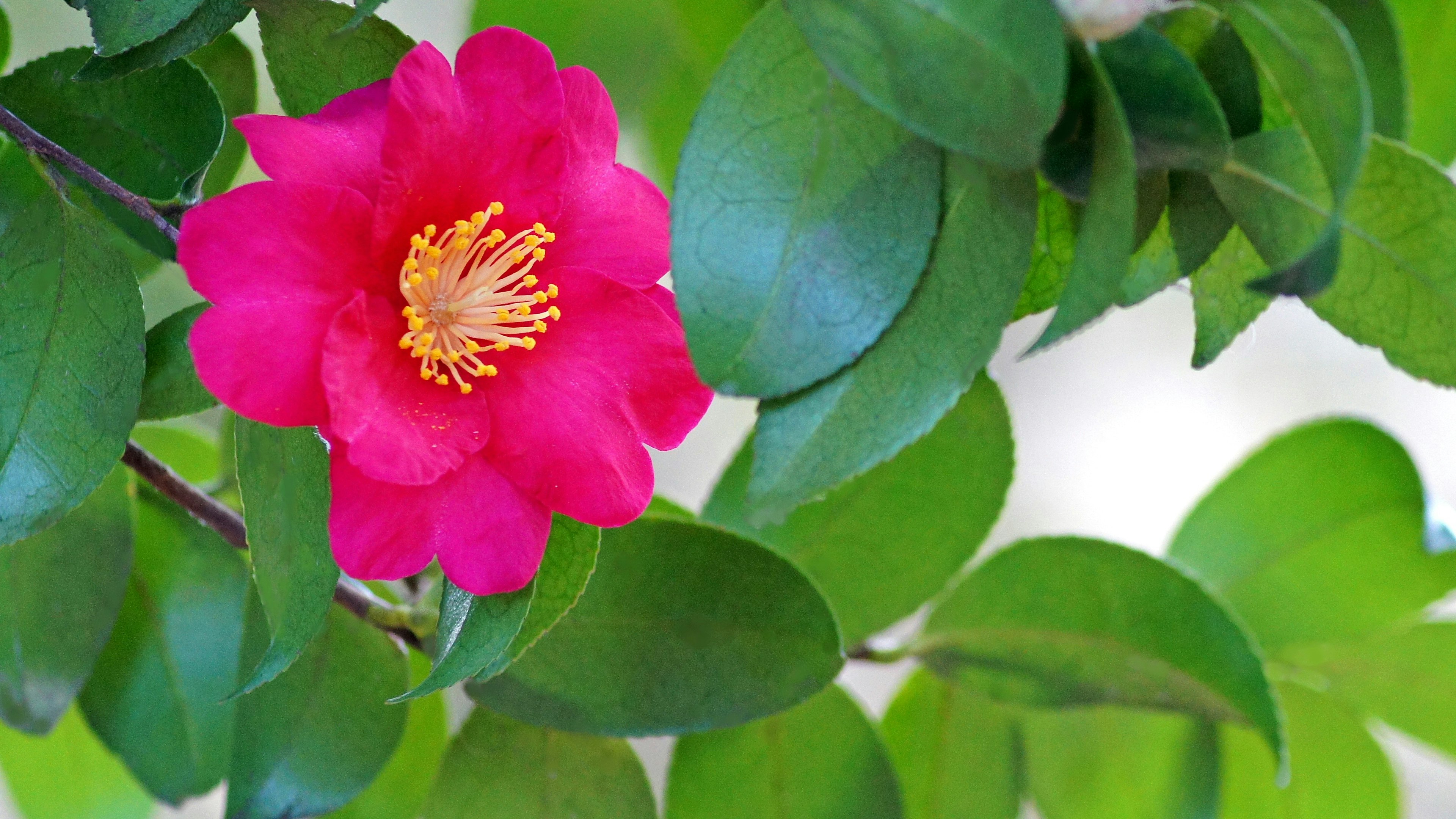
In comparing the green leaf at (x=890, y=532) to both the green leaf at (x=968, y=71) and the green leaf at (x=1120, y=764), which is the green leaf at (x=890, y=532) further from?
the green leaf at (x=968, y=71)

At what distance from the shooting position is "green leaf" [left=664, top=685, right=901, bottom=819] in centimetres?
49

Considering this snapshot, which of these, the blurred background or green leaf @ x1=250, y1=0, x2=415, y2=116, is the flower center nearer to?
green leaf @ x1=250, y1=0, x2=415, y2=116

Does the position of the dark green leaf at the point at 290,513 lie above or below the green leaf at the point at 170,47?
below

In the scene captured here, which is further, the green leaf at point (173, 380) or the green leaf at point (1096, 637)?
the green leaf at point (1096, 637)

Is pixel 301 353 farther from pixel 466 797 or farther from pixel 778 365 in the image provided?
pixel 466 797

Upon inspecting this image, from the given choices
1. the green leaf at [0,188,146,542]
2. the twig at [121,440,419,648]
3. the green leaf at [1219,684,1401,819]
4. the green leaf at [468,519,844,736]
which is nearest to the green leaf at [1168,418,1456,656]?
the green leaf at [1219,684,1401,819]

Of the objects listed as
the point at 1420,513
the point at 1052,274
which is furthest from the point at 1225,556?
the point at 1052,274

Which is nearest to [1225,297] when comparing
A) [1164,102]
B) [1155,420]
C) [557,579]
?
[1164,102]

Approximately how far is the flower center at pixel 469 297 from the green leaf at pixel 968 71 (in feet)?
0.36

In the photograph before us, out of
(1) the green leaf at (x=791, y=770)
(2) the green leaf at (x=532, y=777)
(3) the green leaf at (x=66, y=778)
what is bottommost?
(3) the green leaf at (x=66, y=778)

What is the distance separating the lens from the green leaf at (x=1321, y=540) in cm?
57

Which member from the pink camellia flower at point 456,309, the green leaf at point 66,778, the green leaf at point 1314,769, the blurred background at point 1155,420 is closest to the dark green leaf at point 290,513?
the pink camellia flower at point 456,309

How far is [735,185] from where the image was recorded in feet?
0.93

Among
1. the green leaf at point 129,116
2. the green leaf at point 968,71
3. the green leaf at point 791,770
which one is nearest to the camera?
the green leaf at point 968,71
